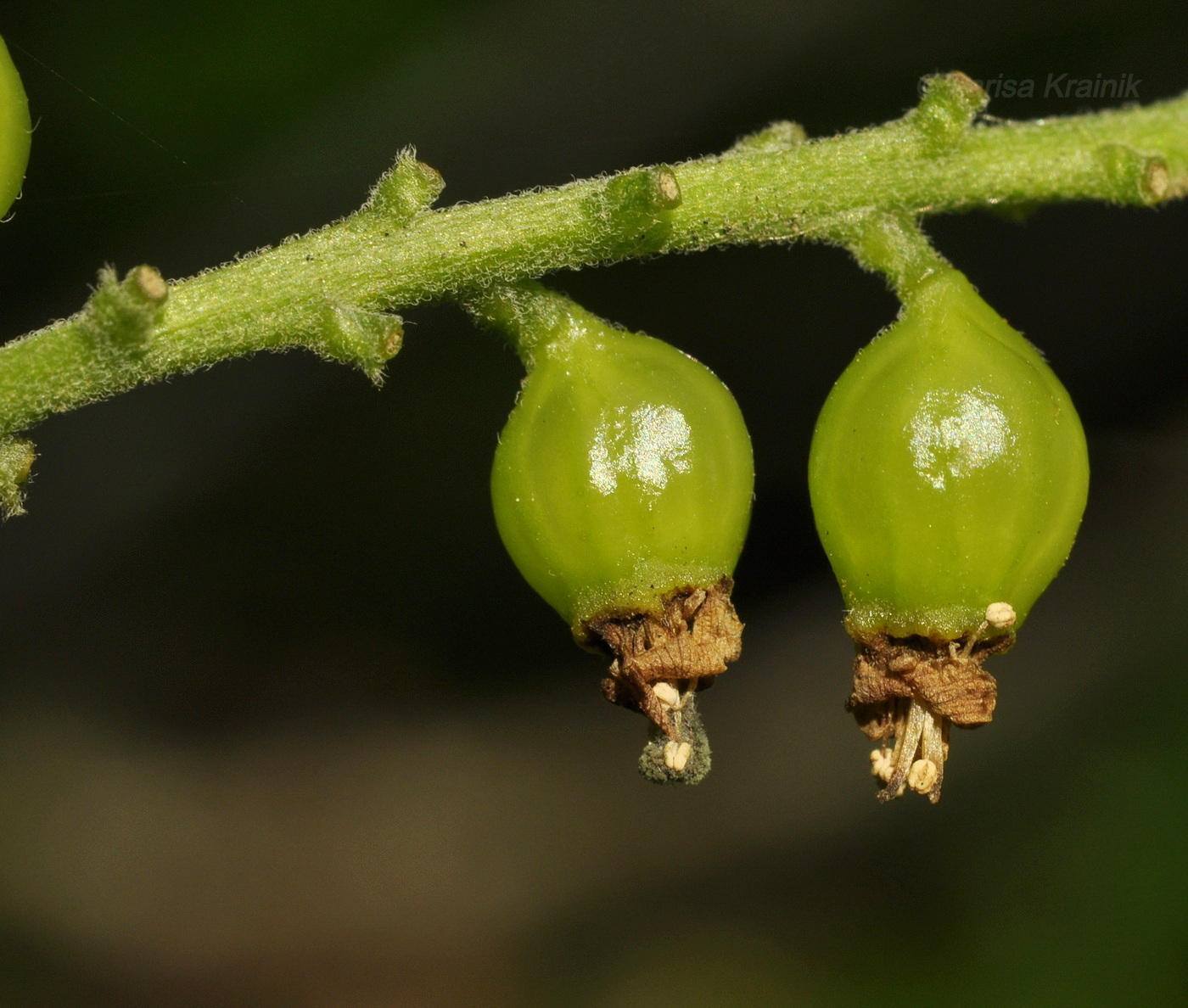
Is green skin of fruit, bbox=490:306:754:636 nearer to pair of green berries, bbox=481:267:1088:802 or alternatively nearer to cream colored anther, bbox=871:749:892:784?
pair of green berries, bbox=481:267:1088:802

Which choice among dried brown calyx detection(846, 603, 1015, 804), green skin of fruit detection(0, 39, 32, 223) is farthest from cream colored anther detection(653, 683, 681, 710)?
green skin of fruit detection(0, 39, 32, 223)

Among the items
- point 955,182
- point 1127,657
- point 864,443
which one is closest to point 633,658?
point 864,443

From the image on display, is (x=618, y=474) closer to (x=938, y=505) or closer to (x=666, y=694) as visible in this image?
(x=666, y=694)

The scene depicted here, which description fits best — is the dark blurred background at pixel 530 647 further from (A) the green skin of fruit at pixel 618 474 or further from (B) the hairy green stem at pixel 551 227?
(A) the green skin of fruit at pixel 618 474

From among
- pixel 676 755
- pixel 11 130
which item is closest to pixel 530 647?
pixel 676 755

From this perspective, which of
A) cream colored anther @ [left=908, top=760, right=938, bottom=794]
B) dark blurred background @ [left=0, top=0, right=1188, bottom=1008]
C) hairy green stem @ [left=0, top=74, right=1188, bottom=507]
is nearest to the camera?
hairy green stem @ [left=0, top=74, right=1188, bottom=507]
